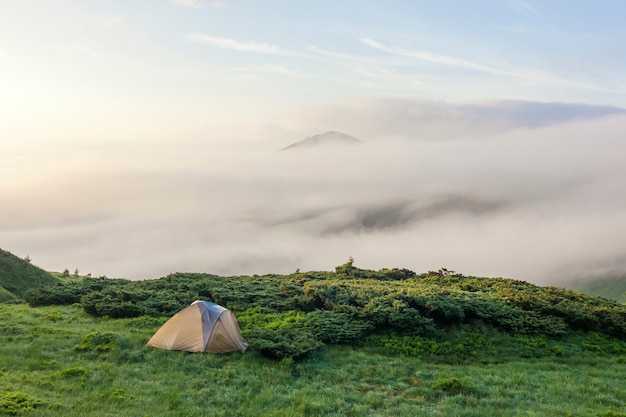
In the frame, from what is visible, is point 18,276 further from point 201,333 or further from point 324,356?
point 324,356

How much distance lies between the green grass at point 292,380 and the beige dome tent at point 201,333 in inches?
22.0

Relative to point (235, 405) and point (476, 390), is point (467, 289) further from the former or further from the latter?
point (235, 405)

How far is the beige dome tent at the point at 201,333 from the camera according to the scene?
68.7 ft

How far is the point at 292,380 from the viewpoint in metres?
18.4

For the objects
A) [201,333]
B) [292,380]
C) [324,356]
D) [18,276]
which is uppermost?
[18,276]

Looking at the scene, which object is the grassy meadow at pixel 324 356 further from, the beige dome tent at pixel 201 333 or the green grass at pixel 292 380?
the beige dome tent at pixel 201 333

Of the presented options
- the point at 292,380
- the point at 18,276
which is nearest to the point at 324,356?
the point at 292,380

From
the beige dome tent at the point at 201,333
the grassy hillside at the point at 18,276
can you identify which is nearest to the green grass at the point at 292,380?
the beige dome tent at the point at 201,333

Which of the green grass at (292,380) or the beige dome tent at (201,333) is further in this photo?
the beige dome tent at (201,333)

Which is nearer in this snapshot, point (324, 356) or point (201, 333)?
point (201, 333)

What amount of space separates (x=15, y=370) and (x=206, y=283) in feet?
52.4

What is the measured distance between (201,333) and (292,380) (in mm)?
5005

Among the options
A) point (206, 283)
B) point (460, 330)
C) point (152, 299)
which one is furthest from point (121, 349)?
point (460, 330)

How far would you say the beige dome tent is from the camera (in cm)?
2095
